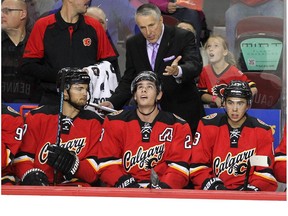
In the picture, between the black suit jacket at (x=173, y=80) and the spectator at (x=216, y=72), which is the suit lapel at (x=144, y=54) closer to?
the black suit jacket at (x=173, y=80)

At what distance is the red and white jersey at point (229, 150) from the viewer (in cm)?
534

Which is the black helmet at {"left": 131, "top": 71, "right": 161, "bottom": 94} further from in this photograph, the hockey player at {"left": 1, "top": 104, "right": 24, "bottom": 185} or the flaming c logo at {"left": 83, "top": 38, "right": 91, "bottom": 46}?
the hockey player at {"left": 1, "top": 104, "right": 24, "bottom": 185}

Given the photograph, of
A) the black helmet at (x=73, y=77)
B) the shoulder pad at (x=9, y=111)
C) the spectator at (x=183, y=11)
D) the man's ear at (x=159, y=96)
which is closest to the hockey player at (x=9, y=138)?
the shoulder pad at (x=9, y=111)

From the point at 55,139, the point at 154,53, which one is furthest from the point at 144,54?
the point at 55,139

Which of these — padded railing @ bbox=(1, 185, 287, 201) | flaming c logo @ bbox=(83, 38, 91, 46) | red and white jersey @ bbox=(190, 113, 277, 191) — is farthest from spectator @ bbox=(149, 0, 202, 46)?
padded railing @ bbox=(1, 185, 287, 201)

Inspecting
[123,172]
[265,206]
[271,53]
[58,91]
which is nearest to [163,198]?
[265,206]

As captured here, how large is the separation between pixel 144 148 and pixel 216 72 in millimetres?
945

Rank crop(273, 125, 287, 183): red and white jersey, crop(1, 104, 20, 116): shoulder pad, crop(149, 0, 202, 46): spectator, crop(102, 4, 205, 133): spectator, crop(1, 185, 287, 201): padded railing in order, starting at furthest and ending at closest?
crop(149, 0, 202, 46): spectator
crop(102, 4, 205, 133): spectator
crop(1, 104, 20, 116): shoulder pad
crop(273, 125, 287, 183): red and white jersey
crop(1, 185, 287, 201): padded railing

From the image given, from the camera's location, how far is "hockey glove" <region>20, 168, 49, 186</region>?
5152mm

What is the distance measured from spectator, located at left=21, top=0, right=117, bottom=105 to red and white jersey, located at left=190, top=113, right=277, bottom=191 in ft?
2.79

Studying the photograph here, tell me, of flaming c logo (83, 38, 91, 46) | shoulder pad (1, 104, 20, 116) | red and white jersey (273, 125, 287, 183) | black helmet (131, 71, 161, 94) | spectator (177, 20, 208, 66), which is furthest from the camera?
spectator (177, 20, 208, 66)

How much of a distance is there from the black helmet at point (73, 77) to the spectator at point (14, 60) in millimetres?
559

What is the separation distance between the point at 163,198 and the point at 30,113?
70.6 inches

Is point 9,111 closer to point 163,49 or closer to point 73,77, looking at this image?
point 73,77
